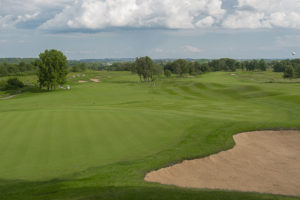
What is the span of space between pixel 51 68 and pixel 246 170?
62.4 metres

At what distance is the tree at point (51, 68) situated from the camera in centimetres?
6612

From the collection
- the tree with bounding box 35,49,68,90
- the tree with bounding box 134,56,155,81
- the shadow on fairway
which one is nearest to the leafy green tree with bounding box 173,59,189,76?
the tree with bounding box 134,56,155,81

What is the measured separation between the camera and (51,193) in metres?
8.98

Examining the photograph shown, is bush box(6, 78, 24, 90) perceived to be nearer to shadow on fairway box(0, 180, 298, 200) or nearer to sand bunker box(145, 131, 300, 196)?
shadow on fairway box(0, 180, 298, 200)

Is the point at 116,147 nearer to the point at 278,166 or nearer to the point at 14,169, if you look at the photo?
the point at 14,169

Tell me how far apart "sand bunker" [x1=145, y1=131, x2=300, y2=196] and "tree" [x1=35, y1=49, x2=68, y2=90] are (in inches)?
2332

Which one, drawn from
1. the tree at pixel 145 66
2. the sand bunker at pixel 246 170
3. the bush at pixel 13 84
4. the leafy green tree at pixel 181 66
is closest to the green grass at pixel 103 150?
the sand bunker at pixel 246 170

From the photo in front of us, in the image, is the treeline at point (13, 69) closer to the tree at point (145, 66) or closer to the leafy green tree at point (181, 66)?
the tree at point (145, 66)

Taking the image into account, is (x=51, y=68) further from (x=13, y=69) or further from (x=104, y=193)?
(x=13, y=69)

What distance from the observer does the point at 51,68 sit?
6612cm

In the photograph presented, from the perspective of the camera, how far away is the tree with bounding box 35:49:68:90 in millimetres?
66125

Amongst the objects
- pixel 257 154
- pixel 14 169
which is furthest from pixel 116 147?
pixel 257 154

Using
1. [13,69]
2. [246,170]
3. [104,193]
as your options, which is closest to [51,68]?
[246,170]

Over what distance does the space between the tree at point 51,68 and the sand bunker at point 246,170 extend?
194 feet
